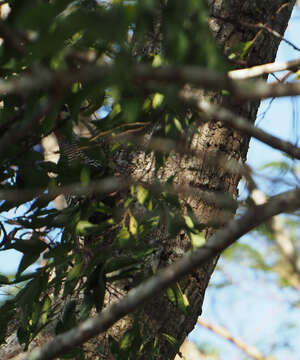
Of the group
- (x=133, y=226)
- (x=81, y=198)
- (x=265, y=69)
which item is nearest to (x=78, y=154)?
(x=81, y=198)

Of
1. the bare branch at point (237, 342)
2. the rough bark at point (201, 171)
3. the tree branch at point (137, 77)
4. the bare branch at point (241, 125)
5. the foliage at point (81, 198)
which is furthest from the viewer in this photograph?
the bare branch at point (237, 342)

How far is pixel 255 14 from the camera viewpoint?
1.35 metres

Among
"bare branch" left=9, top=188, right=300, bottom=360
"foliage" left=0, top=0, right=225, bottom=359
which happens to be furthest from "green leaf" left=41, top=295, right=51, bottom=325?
"bare branch" left=9, top=188, right=300, bottom=360

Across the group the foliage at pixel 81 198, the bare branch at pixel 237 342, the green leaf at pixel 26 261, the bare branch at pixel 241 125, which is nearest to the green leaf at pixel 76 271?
the foliage at pixel 81 198

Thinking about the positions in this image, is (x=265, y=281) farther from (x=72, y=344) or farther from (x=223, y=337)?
(x=72, y=344)

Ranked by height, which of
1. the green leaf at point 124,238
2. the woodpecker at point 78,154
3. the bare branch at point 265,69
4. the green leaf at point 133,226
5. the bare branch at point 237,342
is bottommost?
the green leaf at point 124,238

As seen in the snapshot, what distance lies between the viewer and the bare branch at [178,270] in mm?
749

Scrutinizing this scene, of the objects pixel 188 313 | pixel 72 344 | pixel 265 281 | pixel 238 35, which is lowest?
pixel 72 344

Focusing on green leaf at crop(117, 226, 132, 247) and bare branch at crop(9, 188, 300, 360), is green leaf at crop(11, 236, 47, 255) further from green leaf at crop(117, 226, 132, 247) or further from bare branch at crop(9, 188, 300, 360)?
bare branch at crop(9, 188, 300, 360)

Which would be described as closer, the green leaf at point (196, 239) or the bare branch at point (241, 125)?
the bare branch at point (241, 125)

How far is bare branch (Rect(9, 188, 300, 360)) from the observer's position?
2.46 feet

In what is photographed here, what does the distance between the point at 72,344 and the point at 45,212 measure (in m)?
0.44

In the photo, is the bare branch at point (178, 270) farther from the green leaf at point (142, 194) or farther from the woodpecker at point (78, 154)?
the woodpecker at point (78, 154)

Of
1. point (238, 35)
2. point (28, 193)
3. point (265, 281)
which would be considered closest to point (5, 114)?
point (28, 193)
